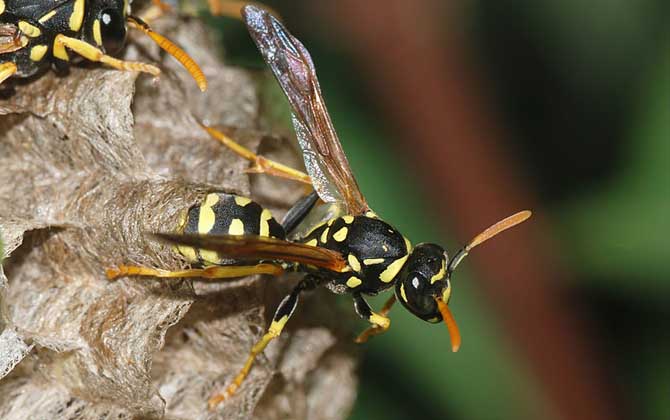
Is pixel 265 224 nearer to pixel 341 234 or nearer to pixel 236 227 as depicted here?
pixel 236 227

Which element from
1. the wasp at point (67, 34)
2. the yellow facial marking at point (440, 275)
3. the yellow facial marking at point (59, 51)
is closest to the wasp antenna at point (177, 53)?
the wasp at point (67, 34)

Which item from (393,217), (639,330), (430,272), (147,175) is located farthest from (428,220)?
(147,175)

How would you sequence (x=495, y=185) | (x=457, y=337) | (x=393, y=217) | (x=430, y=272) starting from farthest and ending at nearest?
1. (x=393, y=217)
2. (x=495, y=185)
3. (x=430, y=272)
4. (x=457, y=337)

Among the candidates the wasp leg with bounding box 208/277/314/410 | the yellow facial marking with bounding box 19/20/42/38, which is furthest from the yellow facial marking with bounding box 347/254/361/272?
the yellow facial marking with bounding box 19/20/42/38

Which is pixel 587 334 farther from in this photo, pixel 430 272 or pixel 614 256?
pixel 430 272

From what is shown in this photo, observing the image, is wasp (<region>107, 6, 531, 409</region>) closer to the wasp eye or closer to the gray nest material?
the gray nest material

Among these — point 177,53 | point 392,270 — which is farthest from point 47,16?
point 392,270

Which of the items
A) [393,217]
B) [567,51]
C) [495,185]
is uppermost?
[567,51]

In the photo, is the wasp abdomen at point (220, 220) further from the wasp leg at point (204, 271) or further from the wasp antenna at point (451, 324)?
the wasp antenna at point (451, 324)
